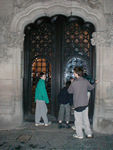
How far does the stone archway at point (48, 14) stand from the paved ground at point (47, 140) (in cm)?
101

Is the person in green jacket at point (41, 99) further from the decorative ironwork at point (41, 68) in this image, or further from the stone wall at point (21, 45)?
the decorative ironwork at point (41, 68)

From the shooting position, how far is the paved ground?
4.72m

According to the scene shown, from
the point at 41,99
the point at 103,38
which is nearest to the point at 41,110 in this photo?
the point at 41,99

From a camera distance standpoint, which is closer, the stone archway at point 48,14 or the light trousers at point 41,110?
the stone archway at point 48,14

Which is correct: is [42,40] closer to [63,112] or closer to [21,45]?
[21,45]

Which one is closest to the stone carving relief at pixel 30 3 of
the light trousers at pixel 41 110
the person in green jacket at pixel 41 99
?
the person in green jacket at pixel 41 99

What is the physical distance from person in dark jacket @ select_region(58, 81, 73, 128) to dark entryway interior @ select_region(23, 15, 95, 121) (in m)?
0.68

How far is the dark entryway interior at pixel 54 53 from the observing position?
22.7 feet

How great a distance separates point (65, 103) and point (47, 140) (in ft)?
4.80

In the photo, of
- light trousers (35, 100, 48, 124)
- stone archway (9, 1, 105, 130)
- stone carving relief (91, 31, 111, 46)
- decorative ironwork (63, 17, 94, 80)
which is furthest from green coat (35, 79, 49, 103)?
stone carving relief (91, 31, 111, 46)

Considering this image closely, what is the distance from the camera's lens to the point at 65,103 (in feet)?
20.4

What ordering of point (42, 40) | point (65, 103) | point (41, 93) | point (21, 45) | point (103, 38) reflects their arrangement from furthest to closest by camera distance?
point (42, 40), point (21, 45), point (41, 93), point (65, 103), point (103, 38)

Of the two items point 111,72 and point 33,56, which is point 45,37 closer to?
point 33,56

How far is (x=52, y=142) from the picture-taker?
506 centimetres
